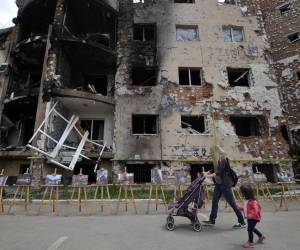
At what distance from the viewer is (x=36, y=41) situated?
50.8 ft

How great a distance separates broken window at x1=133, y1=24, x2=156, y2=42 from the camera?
56.6 feet

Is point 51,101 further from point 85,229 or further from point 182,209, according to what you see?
point 182,209

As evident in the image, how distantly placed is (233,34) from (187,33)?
10.5ft

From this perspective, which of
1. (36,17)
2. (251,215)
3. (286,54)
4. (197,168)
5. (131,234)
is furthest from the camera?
(286,54)

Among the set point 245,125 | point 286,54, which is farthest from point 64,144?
point 286,54

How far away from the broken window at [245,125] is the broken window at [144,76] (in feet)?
18.9

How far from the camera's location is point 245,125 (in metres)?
16.5

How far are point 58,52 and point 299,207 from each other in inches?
565

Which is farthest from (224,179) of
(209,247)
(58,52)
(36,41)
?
(36,41)

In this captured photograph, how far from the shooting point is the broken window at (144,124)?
15297 mm

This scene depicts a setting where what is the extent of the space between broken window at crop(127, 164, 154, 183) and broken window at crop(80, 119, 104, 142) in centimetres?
319

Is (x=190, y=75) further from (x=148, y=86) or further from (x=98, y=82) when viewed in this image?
(x=98, y=82)

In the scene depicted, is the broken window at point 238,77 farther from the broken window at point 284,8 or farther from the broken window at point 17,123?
the broken window at point 17,123

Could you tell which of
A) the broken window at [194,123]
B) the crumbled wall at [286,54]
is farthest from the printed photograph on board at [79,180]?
the crumbled wall at [286,54]
